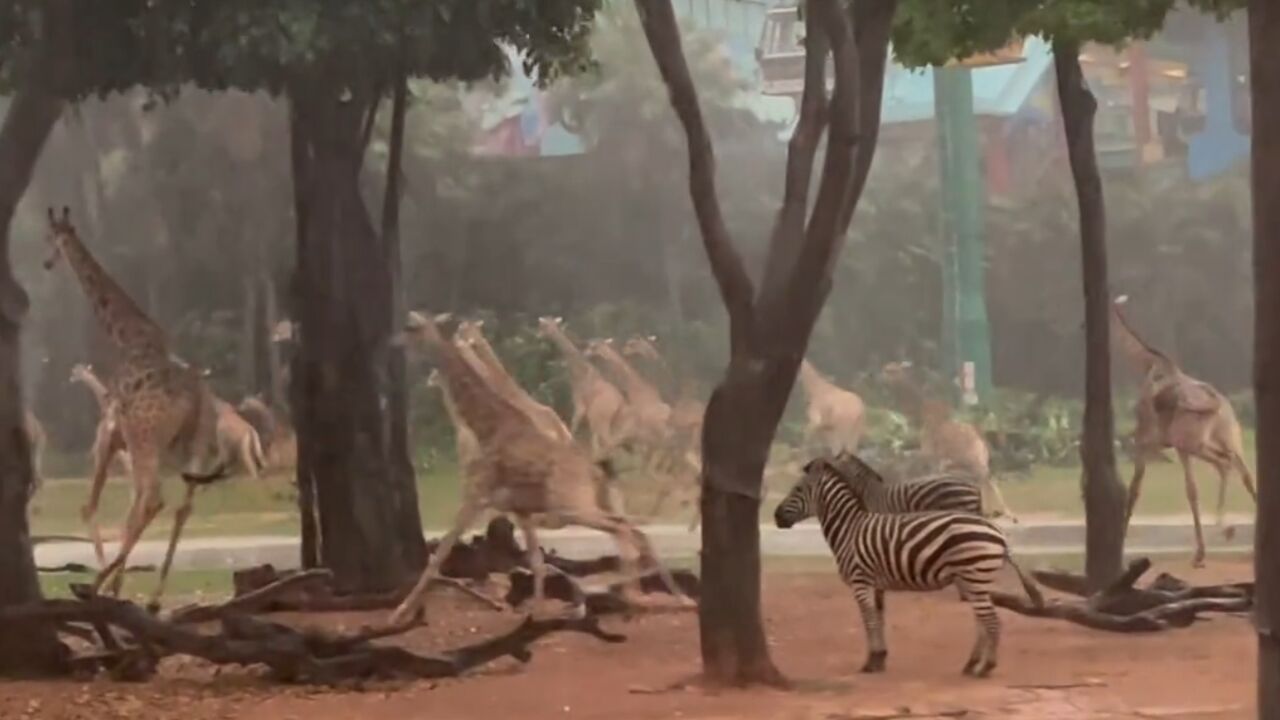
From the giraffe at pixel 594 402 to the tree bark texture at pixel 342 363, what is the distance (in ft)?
2.53

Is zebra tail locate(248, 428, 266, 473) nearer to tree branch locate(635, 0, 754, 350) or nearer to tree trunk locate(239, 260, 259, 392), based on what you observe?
tree trunk locate(239, 260, 259, 392)

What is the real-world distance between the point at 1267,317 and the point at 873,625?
6.74ft

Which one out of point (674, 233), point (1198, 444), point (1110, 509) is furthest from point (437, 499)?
point (1198, 444)

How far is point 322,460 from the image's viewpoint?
18.2 ft

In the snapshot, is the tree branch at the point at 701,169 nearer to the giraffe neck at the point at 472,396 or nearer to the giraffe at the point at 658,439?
the giraffe neck at the point at 472,396

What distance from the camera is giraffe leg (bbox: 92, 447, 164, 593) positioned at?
15.5 feet

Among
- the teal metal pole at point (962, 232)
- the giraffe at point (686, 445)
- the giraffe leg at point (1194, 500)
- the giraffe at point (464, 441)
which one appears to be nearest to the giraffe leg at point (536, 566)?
the giraffe at point (464, 441)

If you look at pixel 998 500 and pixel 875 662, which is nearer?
pixel 875 662

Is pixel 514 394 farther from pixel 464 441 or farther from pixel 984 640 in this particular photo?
pixel 984 640

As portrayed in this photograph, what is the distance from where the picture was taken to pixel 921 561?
3713mm

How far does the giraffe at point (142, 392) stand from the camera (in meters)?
4.80

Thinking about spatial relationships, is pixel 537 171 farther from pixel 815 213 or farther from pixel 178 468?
pixel 815 213

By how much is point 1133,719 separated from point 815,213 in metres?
1.22

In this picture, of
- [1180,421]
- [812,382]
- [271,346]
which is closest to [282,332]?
[271,346]
